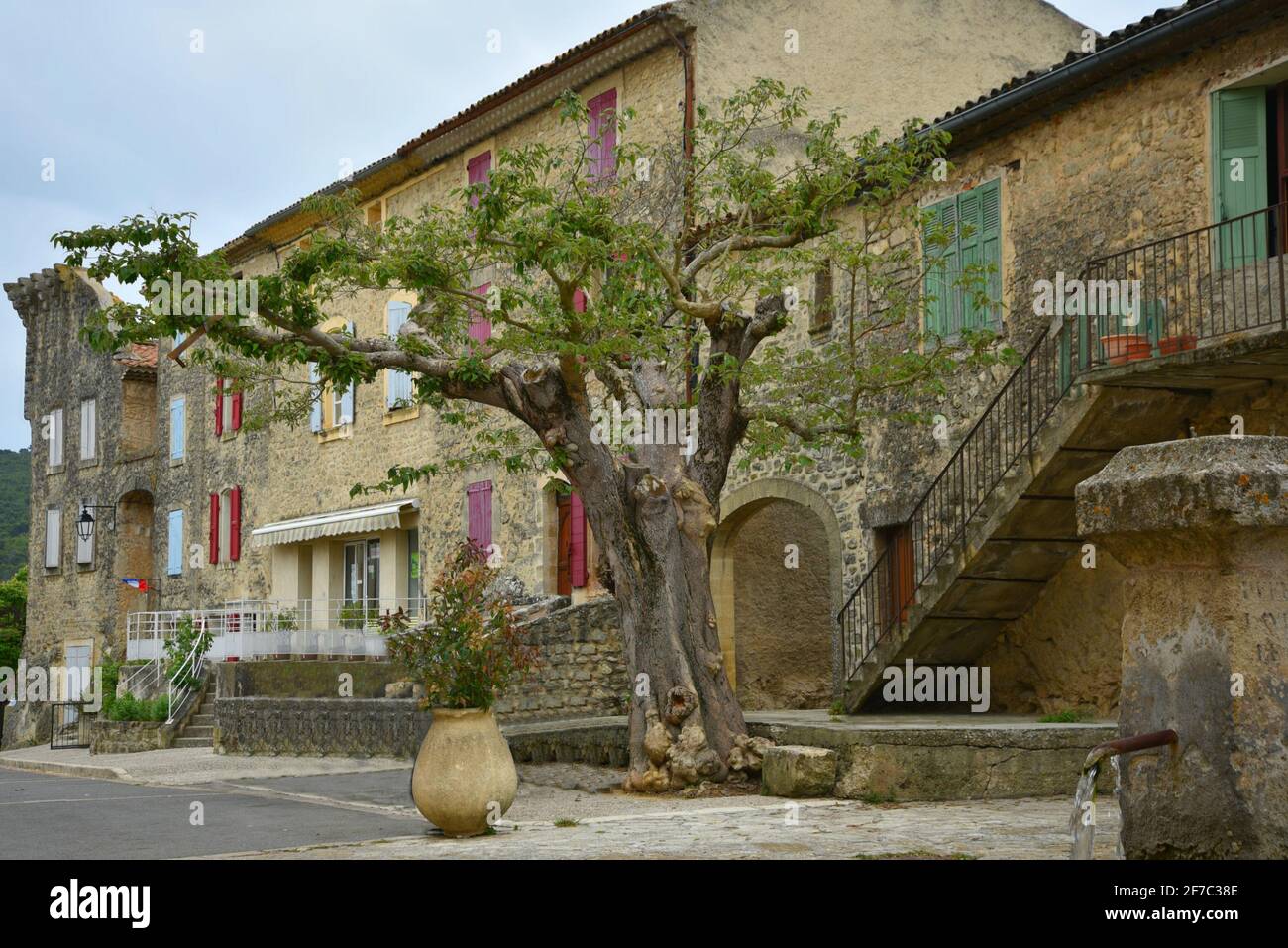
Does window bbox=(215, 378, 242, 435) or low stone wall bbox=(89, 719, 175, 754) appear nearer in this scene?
low stone wall bbox=(89, 719, 175, 754)

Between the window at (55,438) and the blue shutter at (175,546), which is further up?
the window at (55,438)

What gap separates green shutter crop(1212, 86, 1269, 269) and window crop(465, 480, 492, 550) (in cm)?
1239

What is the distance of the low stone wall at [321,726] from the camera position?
54.1ft

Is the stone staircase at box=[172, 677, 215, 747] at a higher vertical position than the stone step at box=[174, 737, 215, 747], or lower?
higher

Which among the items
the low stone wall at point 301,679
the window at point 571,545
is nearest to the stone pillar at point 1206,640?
the low stone wall at point 301,679

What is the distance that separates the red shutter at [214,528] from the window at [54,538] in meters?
6.97

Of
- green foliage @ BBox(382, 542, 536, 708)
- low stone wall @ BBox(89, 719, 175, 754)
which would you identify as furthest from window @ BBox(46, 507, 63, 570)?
green foliage @ BBox(382, 542, 536, 708)

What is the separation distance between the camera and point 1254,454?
4.62 meters

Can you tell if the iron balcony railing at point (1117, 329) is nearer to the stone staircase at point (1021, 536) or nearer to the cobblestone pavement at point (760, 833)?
the stone staircase at point (1021, 536)

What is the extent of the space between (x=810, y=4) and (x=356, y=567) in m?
13.1
